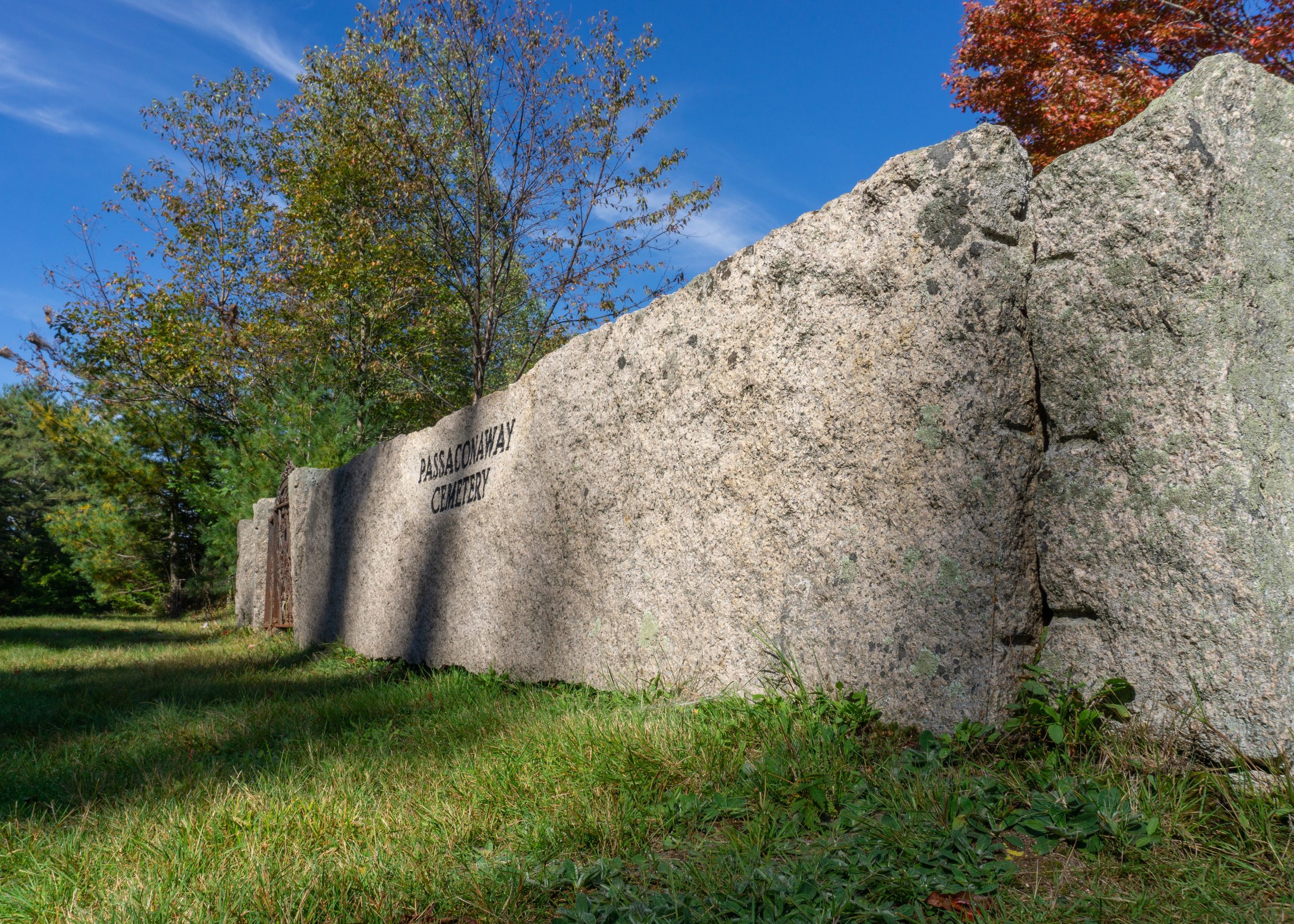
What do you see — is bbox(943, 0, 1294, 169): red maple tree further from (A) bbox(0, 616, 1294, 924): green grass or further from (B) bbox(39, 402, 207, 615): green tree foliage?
(B) bbox(39, 402, 207, 615): green tree foliage

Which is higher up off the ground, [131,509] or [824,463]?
[131,509]

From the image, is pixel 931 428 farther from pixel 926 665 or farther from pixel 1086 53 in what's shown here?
pixel 1086 53

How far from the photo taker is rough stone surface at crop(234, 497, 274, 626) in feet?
30.6

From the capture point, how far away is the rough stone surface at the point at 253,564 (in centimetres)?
931

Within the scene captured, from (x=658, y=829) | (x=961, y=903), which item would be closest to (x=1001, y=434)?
(x=961, y=903)

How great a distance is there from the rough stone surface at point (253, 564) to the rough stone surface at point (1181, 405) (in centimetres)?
847

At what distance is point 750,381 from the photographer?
2.85 metres

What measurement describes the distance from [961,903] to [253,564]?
9483mm

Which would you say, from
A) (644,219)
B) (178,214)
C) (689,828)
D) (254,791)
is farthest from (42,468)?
(689,828)

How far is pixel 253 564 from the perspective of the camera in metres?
9.59

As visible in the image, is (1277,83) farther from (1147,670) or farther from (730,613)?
(730,613)

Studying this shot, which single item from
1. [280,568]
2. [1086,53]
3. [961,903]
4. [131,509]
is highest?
[1086,53]

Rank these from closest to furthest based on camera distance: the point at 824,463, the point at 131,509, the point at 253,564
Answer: the point at 824,463
the point at 253,564
the point at 131,509

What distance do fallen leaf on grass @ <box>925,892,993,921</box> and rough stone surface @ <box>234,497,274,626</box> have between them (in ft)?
28.0
